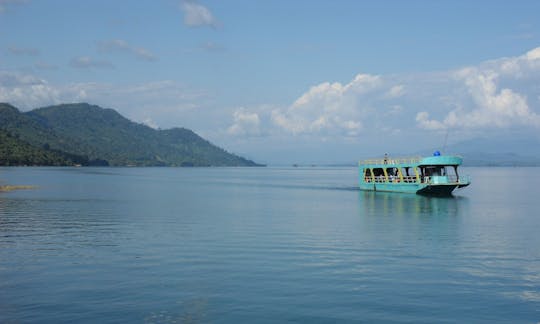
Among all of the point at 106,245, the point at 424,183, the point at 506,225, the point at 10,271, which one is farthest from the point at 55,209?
the point at 424,183

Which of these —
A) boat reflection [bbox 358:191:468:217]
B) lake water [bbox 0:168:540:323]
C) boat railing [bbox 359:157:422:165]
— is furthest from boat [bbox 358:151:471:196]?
lake water [bbox 0:168:540:323]

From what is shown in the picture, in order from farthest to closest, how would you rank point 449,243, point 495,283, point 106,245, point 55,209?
point 55,209 → point 449,243 → point 106,245 → point 495,283

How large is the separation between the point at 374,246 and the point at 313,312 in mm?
15745

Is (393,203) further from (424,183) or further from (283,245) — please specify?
(283,245)

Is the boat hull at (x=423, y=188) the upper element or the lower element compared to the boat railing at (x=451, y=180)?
lower

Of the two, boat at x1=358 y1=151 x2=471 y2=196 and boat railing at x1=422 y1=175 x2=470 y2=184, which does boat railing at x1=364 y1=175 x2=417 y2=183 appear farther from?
boat railing at x1=422 y1=175 x2=470 y2=184

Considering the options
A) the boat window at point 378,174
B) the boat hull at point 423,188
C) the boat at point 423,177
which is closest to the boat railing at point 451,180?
the boat at point 423,177

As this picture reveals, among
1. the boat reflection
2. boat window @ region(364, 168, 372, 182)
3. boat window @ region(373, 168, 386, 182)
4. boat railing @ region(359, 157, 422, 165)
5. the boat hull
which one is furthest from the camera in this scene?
boat window @ region(364, 168, 372, 182)

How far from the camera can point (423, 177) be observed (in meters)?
79.9

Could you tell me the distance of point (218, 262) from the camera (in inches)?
1103

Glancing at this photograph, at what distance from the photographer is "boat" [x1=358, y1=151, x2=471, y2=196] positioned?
2971 inches

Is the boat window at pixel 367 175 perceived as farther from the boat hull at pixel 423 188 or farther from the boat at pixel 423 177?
the boat hull at pixel 423 188

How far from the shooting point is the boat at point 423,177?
2971 inches

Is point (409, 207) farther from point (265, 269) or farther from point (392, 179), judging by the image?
point (265, 269)
